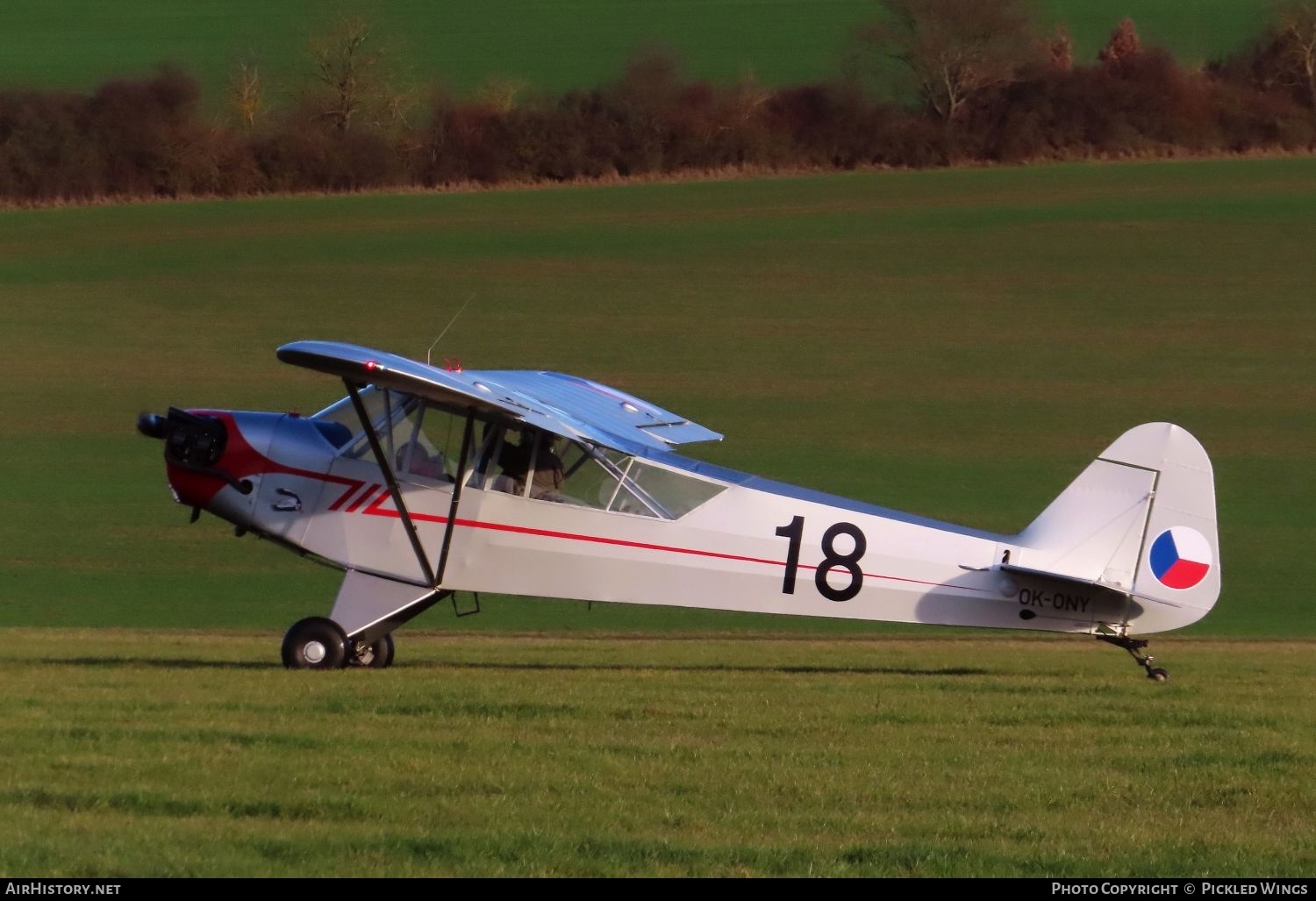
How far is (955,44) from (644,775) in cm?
4246

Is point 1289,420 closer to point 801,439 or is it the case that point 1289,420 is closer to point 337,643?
point 801,439

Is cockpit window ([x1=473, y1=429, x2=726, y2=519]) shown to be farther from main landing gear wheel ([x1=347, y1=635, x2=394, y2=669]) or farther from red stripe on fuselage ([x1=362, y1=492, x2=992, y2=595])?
main landing gear wheel ([x1=347, y1=635, x2=394, y2=669])

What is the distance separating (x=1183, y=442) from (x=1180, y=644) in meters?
6.94

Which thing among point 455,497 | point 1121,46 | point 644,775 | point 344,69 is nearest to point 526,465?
point 455,497

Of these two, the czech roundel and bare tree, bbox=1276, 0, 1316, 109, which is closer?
the czech roundel

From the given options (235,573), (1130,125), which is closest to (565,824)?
(235,573)

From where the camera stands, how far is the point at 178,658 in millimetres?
12477

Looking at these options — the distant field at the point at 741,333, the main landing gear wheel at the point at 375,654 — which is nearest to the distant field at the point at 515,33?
the distant field at the point at 741,333

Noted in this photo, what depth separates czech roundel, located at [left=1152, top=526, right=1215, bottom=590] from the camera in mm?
10672

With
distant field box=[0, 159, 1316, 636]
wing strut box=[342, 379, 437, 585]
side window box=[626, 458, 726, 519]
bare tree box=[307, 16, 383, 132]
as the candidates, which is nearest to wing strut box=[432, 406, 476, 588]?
wing strut box=[342, 379, 437, 585]

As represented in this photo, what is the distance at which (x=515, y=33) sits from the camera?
5709 centimetres

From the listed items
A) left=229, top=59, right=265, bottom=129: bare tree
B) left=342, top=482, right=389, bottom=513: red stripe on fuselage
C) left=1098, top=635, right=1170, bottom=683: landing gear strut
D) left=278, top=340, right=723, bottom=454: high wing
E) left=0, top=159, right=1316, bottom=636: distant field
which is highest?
left=229, top=59, right=265, bottom=129: bare tree

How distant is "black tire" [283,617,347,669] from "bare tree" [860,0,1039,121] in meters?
37.9

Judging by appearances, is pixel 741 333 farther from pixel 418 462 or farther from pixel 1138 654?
pixel 1138 654
